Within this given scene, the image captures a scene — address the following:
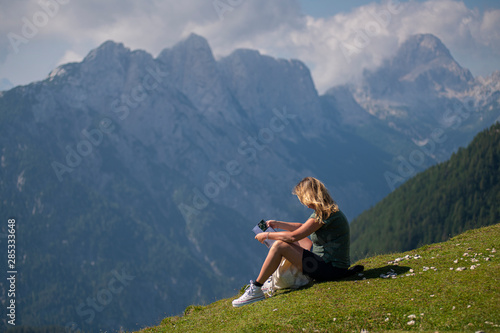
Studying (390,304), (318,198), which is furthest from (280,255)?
(390,304)

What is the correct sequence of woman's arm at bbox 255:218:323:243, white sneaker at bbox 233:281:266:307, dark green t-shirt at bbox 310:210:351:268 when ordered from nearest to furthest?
woman's arm at bbox 255:218:323:243, dark green t-shirt at bbox 310:210:351:268, white sneaker at bbox 233:281:266:307

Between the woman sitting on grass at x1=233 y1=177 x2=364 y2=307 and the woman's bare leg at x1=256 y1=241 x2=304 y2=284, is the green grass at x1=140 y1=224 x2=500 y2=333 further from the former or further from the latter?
the woman's bare leg at x1=256 y1=241 x2=304 y2=284

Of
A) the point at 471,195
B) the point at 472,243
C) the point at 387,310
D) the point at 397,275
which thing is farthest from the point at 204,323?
the point at 471,195

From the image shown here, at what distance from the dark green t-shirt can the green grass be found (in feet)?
2.98

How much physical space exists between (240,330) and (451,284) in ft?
23.0

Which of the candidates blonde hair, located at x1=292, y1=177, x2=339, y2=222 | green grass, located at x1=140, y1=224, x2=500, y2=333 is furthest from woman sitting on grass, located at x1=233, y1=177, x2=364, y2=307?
green grass, located at x1=140, y1=224, x2=500, y2=333

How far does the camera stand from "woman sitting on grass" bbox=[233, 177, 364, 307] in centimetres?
1323

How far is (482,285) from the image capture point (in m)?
11.8

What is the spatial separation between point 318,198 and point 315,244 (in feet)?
7.11

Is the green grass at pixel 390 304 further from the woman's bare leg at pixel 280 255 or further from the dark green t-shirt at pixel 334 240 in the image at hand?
the woman's bare leg at pixel 280 255

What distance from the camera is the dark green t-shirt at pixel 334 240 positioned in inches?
528

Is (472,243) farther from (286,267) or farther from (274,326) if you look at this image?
(274,326)

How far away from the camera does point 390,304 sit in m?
11.5

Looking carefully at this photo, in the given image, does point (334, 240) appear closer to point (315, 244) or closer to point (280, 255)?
point (315, 244)
